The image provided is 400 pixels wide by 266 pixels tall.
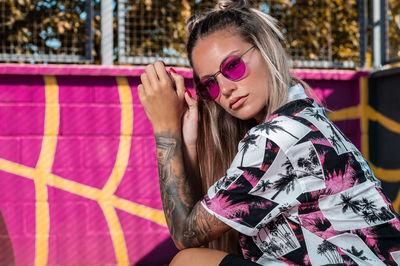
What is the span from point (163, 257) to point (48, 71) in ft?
5.14

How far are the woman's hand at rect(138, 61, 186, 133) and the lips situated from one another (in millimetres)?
224

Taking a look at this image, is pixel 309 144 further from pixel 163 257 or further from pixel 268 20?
pixel 163 257

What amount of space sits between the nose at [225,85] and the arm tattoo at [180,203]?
26cm

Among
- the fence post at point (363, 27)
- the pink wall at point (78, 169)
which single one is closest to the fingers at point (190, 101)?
the pink wall at point (78, 169)

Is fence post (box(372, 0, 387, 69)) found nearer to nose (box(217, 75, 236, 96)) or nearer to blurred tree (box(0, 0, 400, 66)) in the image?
blurred tree (box(0, 0, 400, 66))

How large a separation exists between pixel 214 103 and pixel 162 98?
280 millimetres

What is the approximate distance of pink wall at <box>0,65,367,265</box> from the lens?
3361 millimetres

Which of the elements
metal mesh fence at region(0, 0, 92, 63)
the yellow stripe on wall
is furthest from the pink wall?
metal mesh fence at region(0, 0, 92, 63)

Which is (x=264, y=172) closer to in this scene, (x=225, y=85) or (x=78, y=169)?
(x=225, y=85)

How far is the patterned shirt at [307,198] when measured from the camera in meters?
1.43

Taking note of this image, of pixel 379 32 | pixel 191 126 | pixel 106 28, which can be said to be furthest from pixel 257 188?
pixel 379 32

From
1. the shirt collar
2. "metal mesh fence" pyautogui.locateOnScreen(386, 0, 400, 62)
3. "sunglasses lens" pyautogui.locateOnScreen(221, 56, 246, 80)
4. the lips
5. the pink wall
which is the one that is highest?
"metal mesh fence" pyautogui.locateOnScreen(386, 0, 400, 62)

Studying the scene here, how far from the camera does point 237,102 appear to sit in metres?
1.74

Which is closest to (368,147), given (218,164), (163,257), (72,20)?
(163,257)
